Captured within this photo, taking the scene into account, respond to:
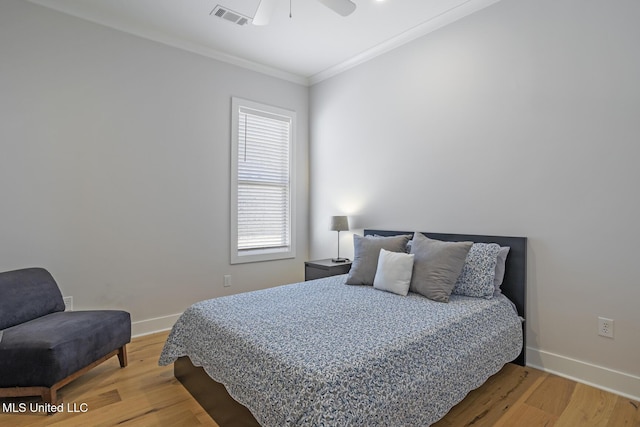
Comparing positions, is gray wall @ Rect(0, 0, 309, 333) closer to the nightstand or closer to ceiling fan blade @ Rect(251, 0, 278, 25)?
the nightstand

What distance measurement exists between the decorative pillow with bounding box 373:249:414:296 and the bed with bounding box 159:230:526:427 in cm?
8

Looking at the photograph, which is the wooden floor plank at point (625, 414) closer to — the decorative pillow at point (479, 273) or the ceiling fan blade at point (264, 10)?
the decorative pillow at point (479, 273)

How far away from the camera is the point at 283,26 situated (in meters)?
3.15

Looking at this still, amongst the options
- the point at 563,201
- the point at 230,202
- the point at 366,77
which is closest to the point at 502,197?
the point at 563,201

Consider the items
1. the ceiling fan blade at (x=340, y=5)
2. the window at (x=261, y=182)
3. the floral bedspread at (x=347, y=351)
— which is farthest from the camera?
the window at (x=261, y=182)

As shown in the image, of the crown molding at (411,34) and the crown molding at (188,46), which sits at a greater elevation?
the crown molding at (411,34)

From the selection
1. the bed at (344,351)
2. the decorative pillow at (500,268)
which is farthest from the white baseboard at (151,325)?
the decorative pillow at (500,268)

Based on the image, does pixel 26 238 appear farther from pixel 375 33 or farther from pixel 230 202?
pixel 375 33

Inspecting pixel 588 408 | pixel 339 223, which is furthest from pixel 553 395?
pixel 339 223

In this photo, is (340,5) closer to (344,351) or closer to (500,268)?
(344,351)

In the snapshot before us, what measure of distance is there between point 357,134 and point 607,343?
9.12 feet

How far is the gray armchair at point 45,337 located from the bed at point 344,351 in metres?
0.46

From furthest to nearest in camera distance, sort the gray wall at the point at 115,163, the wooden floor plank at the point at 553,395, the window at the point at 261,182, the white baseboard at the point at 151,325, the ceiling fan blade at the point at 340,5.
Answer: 1. the window at the point at 261,182
2. the white baseboard at the point at 151,325
3. the gray wall at the point at 115,163
4. the ceiling fan blade at the point at 340,5
5. the wooden floor plank at the point at 553,395

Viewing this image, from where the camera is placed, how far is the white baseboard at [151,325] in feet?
10.5
